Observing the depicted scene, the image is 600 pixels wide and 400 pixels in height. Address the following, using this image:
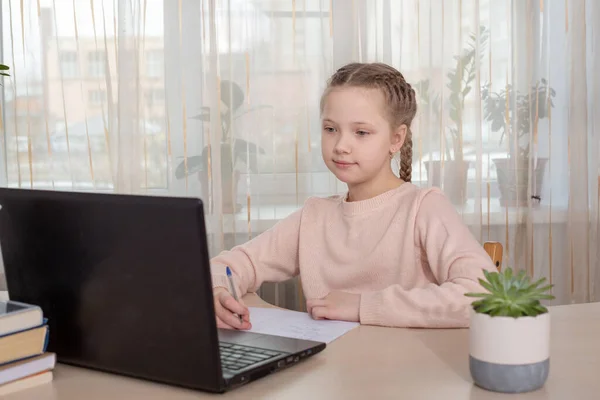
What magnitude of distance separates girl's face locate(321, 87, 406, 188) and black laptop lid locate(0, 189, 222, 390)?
699mm

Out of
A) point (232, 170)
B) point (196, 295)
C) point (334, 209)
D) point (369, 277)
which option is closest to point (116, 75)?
point (232, 170)

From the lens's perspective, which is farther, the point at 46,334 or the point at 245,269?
the point at 245,269

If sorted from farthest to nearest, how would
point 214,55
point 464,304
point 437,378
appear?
point 214,55, point 464,304, point 437,378

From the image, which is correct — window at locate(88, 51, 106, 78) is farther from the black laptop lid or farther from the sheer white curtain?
the black laptop lid

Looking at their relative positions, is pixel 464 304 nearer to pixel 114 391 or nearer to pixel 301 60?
pixel 114 391

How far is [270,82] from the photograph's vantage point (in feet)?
8.57

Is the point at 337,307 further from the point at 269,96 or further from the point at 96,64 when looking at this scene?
the point at 96,64

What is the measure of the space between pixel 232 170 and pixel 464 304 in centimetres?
141

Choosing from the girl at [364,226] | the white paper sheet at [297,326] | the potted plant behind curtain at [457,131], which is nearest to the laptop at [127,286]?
the white paper sheet at [297,326]

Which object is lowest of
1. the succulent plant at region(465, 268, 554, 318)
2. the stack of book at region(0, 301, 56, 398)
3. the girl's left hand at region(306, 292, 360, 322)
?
the girl's left hand at region(306, 292, 360, 322)

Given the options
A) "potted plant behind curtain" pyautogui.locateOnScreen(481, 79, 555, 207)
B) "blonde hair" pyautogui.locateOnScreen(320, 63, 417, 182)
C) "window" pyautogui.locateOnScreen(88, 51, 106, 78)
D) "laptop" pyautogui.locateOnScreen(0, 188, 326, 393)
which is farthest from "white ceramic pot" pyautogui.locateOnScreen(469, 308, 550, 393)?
"window" pyautogui.locateOnScreen(88, 51, 106, 78)

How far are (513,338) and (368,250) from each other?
72 centimetres

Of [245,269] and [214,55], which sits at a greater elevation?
[214,55]

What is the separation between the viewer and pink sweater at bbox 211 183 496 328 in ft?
4.90
